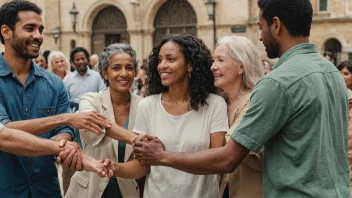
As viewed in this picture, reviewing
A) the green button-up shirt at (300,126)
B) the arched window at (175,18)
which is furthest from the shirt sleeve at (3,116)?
the arched window at (175,18)

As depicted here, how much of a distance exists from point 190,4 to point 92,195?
20205 mm

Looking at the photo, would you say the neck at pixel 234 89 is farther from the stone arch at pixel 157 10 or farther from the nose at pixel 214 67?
the stone arch at pixel 157 10

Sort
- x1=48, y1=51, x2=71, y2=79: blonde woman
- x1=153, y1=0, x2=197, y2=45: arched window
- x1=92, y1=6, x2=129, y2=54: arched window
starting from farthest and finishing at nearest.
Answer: x1=92, y1=6, x2=129, y2=54: arched window
x1=153, y1=0, x2=197, y2=45: arched window
x1=48, y1=51, x2=71, y2=79: blonde woman

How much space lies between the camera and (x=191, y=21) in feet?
77.4

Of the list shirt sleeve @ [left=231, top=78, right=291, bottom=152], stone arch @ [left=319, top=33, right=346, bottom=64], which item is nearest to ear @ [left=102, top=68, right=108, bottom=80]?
shirt sleeve @ [left=231, top=78, right=291, bottom=152]

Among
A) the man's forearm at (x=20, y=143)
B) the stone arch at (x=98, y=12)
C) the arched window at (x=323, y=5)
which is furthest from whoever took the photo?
the stone arch at (x=98, y=12)

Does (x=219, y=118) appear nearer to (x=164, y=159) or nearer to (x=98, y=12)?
(x=164, y=159)

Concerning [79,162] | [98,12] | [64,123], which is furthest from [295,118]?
[98,12]

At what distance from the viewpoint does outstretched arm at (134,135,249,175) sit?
107 inches

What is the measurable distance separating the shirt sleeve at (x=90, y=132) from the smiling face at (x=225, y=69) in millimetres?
982

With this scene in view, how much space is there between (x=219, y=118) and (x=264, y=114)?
3.08 ft

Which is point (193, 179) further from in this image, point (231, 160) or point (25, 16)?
point (25, 16)

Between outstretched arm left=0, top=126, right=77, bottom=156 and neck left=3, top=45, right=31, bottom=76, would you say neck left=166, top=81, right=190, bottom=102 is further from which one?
neck left=3, top=45, right=31, bottom=76

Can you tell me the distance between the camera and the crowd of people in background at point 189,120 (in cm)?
253
